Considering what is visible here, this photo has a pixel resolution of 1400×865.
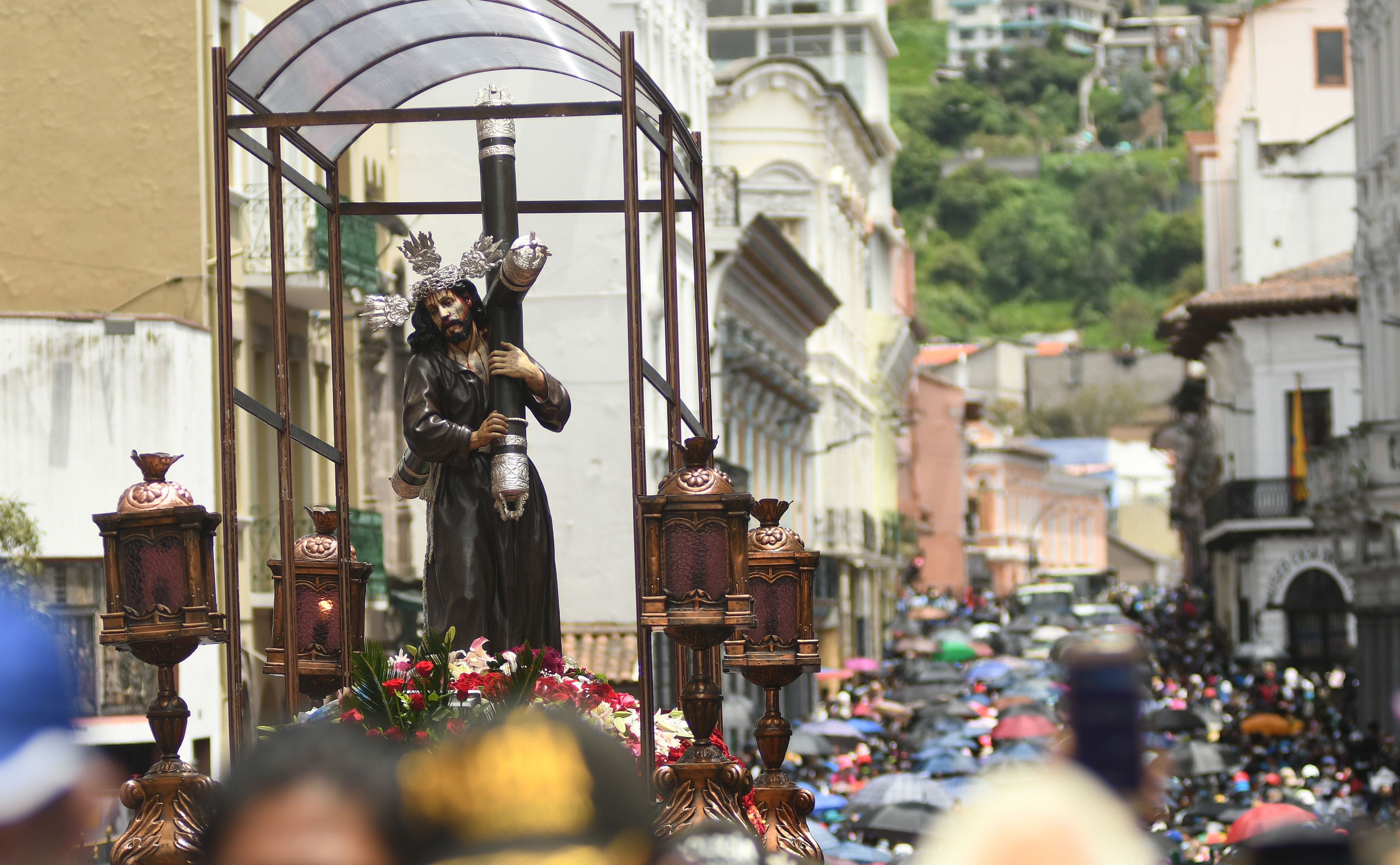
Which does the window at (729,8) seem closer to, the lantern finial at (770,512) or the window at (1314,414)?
the window at (1314,414)

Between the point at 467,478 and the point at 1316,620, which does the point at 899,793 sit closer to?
the point at 467,478

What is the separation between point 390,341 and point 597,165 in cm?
380

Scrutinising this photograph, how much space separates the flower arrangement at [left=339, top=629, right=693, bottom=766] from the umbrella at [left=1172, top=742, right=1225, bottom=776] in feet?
54.2

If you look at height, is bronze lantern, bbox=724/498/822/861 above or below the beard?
below

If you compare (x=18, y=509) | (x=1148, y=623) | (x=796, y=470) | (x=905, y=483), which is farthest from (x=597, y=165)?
(x=905, y=483)

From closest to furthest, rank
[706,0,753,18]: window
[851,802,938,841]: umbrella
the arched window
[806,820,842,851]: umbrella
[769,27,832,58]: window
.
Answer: [806,820,842,851]: umbrella
[851,802,938,841]: umbrella
the arched window
[769,27,832,58]: window
[706,0,753,18]: window

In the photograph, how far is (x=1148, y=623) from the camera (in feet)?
212

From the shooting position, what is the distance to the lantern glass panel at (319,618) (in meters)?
9.84

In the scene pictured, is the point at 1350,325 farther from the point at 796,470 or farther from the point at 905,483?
the point at 905,483

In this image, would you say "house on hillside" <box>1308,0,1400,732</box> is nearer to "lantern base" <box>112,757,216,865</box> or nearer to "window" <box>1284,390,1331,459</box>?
"window" <box>1284,390,1331,459</box>

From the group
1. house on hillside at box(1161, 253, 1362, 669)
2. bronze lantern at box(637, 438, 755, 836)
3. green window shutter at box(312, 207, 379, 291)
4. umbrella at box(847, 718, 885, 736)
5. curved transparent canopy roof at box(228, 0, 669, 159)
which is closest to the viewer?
bronze lantern at box(637, 438, 755, 836)

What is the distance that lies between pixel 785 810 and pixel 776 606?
102 cm

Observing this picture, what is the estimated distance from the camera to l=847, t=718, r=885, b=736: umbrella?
30.3m

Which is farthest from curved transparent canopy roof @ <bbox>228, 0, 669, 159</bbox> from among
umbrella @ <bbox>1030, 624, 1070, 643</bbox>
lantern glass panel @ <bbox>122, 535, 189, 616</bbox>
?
umbrella @ <bbox>1030, 624, 1070, 643</bbox>
